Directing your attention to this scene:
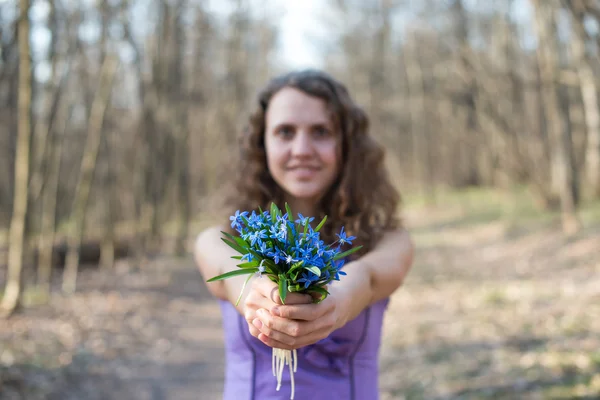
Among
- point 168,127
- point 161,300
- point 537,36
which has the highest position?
point 537,36

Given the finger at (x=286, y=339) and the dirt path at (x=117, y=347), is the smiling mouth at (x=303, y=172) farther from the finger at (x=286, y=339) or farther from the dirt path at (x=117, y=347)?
the dirt path at (x=117, y=347)

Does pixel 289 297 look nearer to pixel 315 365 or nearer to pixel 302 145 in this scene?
Answer: pixel 315 365

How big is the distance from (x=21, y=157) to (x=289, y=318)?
6.44 m

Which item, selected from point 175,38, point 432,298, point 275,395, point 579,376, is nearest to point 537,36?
point 432,298

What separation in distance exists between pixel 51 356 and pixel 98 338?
102 cm

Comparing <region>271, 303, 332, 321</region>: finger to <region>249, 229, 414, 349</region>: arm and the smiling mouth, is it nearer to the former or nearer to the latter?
<region>249, 229, 414, 349</region>: arm

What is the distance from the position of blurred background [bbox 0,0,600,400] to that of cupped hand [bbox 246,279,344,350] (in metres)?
1.04

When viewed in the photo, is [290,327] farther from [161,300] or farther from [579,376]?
[161,300]

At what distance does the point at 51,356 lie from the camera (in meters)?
5.57

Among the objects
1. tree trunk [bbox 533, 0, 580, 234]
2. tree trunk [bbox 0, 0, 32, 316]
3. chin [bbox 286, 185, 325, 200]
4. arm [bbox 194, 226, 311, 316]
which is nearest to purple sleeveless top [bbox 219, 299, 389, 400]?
arm [bbox 194, 226, 311, 316]

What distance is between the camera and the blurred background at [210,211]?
17.7 feet

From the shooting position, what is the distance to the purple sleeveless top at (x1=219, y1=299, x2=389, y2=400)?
65.2 inches

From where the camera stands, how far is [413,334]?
6551 millimetres

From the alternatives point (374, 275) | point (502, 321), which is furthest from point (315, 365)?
point (502, 321)
